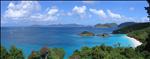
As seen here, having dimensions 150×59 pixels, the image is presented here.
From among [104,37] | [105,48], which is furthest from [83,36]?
[105,48]

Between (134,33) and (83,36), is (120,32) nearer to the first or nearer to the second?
(83,36)

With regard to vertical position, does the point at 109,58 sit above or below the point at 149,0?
→ below

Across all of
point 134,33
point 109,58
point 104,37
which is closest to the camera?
point 109,58

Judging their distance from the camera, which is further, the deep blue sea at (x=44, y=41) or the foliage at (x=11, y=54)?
the deep blue sea at (x=44, y=41)

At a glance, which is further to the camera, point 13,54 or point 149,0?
point 13,54

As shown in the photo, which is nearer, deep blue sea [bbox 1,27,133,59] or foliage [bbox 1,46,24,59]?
foliage [bbox 1,46,24,59]

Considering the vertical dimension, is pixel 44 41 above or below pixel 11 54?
below

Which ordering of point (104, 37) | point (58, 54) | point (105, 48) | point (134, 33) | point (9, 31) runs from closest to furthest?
point (58, 54) → point (105, 48) → point (134, 33) → point (9, 31) → point (104, 37)

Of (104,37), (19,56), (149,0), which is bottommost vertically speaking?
(104,37)

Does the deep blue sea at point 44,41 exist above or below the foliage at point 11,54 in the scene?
below

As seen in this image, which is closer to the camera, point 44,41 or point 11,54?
point 11,54

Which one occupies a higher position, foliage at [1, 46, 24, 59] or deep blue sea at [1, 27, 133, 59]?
foliage at [1, 46, 24, 59]
